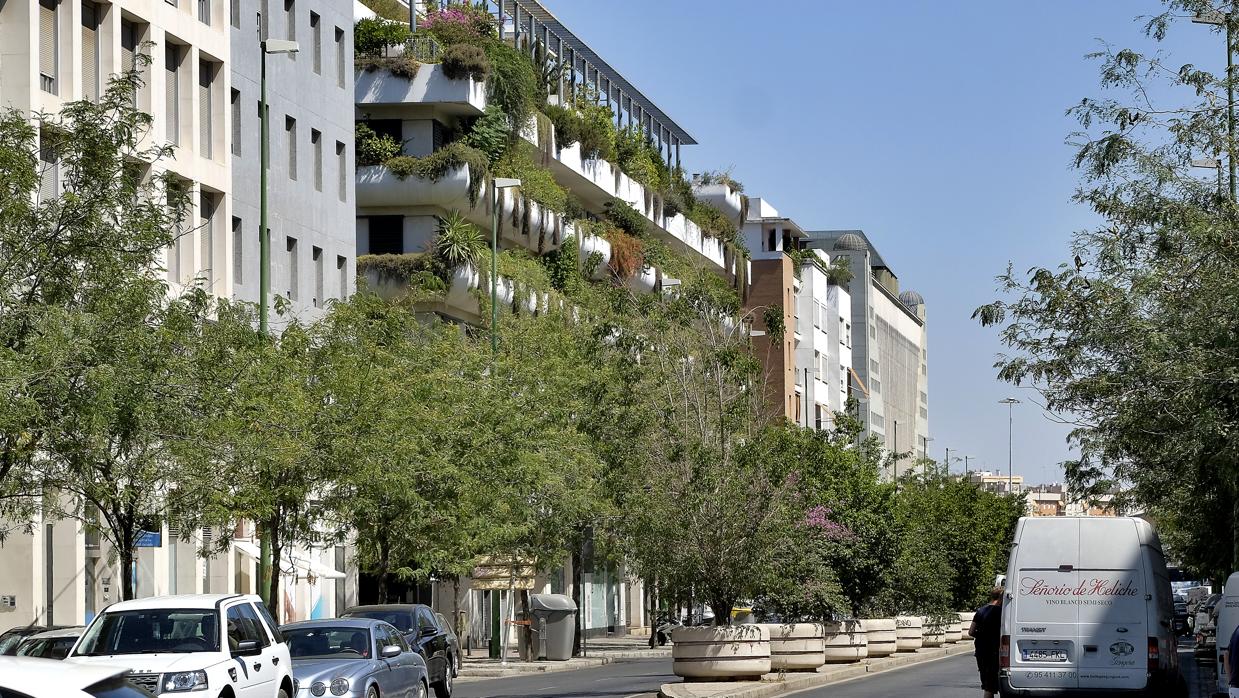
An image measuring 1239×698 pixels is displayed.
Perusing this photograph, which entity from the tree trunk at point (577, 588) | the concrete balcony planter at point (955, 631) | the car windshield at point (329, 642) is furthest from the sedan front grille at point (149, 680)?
the concrete balcony planter at point (955, 631)

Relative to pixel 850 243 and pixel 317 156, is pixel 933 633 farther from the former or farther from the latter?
pixel 850 243

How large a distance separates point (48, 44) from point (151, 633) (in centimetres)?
2089

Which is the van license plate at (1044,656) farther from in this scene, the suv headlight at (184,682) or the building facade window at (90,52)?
the building facade window at (90,52)

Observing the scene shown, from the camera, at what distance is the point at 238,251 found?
46375 mm

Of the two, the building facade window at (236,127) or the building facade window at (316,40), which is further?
the building facade window at (316,40)

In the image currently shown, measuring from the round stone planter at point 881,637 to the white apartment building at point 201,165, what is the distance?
1298 cm

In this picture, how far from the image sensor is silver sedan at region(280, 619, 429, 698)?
2134 centimetres

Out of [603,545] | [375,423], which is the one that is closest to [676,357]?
[375,423]

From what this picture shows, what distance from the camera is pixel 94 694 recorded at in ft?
31.4

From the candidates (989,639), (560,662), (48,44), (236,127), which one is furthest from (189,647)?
(560,662)

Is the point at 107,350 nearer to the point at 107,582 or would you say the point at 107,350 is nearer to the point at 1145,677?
the point at 1145,677

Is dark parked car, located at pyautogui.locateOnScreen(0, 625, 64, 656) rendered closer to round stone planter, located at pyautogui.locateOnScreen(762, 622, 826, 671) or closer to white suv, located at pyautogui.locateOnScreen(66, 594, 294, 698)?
white suv, located at pyautogui.locateOnScreen(66, 594, 294, 698)

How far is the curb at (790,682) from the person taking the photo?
27.7 meters

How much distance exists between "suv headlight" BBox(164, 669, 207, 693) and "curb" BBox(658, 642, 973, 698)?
10.0m
